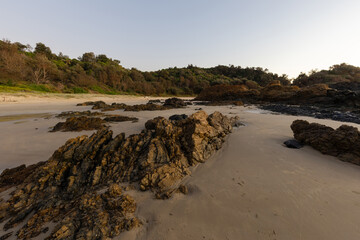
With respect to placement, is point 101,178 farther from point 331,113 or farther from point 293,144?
point 331,113

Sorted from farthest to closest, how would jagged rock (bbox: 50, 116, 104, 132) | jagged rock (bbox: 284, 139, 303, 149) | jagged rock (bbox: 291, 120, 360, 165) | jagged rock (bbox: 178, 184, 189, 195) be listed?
jagged rock (bbox: 50, 116, 104, 132) → jagged rock (bbox: 284, 139, 303, 149) → jagged rock (bbox: 291, 120, 360, 165) → jagged rock (bbox: 178, 184, 189, 195)

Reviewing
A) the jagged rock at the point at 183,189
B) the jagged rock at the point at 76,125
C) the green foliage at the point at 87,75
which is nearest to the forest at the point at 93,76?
the green foliage at the point at 87,75

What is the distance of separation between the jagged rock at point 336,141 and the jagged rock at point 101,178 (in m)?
2.19

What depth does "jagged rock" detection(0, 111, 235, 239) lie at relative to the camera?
150 cm

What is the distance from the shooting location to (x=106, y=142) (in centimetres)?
281

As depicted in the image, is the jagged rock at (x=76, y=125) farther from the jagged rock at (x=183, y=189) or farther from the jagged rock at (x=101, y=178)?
the jagged rock at (x=183, y=189)

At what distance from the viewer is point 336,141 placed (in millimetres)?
2982

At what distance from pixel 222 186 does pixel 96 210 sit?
65.8 inches

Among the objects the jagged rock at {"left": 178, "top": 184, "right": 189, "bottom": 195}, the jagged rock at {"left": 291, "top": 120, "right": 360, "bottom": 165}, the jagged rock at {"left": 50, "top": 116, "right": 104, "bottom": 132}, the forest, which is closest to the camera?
the jagged rock at {"left": 178, "top": 184, "right": 189, "bottom": 195}

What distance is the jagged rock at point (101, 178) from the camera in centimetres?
150

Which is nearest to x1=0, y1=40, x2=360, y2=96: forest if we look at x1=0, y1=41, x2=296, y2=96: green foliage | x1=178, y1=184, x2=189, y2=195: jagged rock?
x1=0, y1=41, x2=296, y2=96: green foliage

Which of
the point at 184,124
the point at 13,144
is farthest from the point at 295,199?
the point at 13,144

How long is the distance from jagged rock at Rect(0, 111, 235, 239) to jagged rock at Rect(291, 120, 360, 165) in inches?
86.1

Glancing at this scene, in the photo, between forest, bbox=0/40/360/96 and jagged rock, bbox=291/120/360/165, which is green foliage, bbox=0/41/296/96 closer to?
forest, bbox=0/40/360/96
